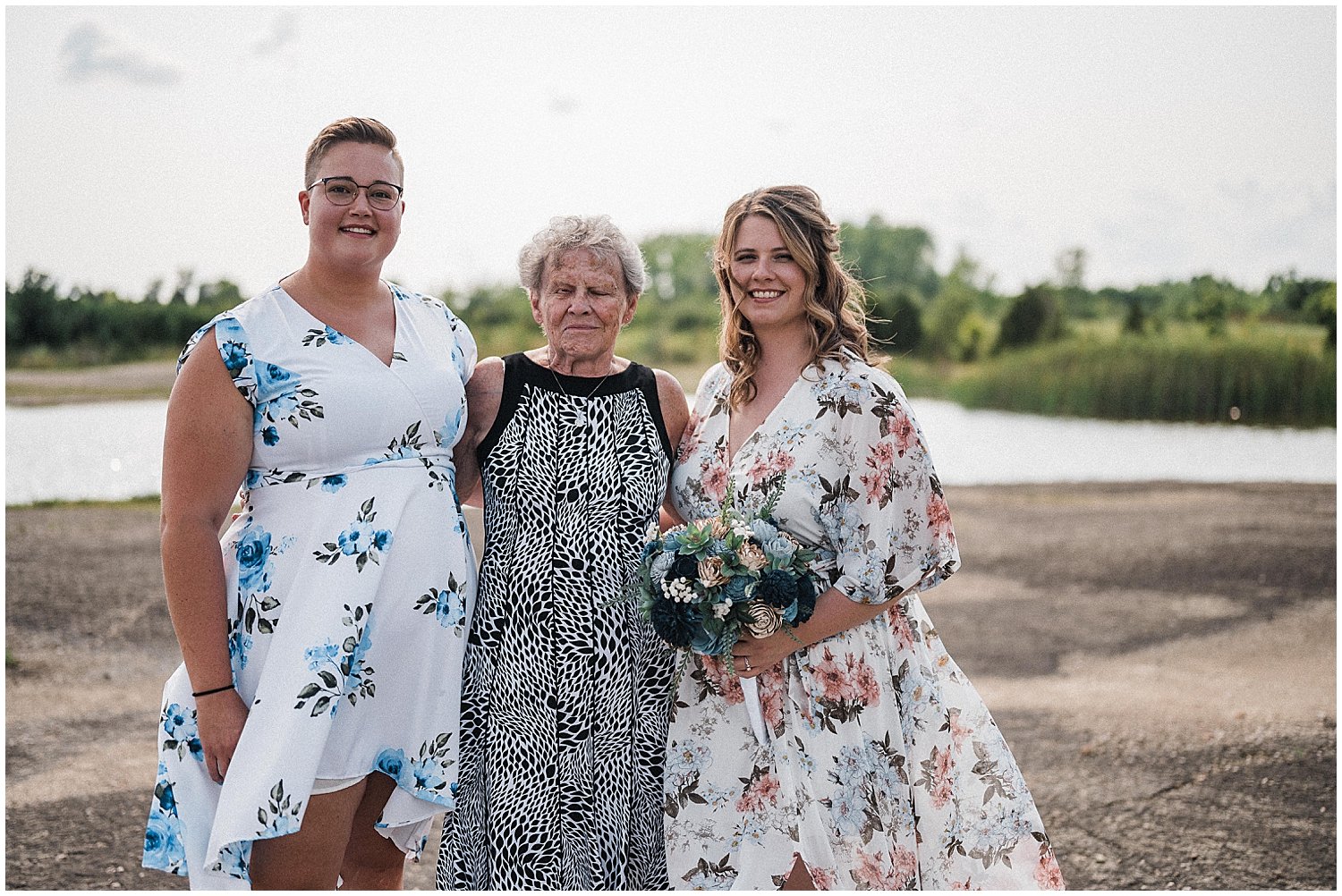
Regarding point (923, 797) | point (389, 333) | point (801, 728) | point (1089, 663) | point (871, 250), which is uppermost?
point (871, 250)

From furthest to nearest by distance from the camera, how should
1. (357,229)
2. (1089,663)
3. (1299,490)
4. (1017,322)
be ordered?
(1017,322) < (1299,490) < (1089,663) < (357,229)

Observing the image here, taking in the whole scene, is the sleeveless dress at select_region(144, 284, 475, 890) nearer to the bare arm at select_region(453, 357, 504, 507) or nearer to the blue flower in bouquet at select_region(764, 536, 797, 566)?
the bare arm at select_region(453, 357, 504, 507)

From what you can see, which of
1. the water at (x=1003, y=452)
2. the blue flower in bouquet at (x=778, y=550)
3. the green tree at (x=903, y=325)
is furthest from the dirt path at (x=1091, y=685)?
the green tree at (x=903, y=325)

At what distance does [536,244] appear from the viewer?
3631mm

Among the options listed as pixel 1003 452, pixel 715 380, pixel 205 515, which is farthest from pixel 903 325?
pixel 205 515

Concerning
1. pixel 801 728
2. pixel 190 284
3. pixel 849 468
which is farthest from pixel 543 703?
pixel 190 284

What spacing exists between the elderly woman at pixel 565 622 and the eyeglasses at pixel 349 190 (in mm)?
524

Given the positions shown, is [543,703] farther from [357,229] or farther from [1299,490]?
[1299,490]

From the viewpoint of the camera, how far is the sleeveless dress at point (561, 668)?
3518 millimetres

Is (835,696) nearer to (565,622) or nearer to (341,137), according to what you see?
(565,622)

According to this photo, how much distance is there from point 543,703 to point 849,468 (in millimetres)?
1227

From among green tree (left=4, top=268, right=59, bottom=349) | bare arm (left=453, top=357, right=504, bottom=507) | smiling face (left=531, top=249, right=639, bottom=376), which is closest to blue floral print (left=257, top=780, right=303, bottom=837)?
bare arm (left=453, top=357, right=504, bottom=507)

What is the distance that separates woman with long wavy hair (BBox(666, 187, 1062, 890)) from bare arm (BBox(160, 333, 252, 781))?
4.62 ft

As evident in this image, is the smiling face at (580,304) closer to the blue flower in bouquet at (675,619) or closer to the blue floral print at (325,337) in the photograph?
the blue floral print at (325,337)
